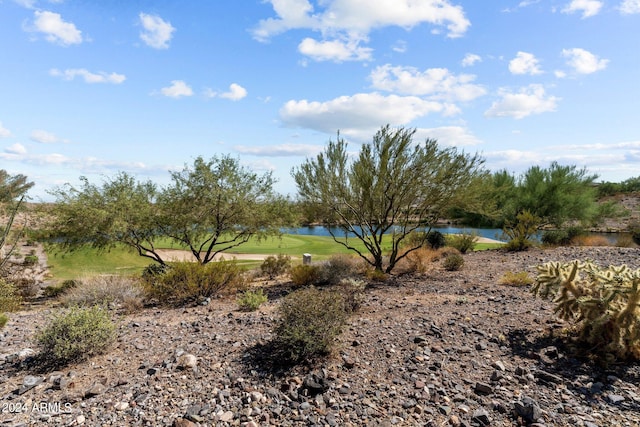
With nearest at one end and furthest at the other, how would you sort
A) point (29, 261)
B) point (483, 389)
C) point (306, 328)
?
1. point (483, 389)
2. point (306, 328)
3. point (29, 261)

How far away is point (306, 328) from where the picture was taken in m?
4.79

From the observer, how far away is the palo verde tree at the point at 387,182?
11812mm

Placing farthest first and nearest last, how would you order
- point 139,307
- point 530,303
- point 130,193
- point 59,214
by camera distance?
point 130,193 < point 59,214 < point 139,307 < point 530,303

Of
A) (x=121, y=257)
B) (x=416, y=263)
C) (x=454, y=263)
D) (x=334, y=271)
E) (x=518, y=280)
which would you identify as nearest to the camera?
(x=518, y=280)

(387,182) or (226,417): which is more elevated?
(387,182)

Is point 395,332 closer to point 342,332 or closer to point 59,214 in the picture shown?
point 342,332

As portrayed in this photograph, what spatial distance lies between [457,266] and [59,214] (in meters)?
15.2

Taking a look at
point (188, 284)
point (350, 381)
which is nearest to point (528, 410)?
point (350, 381)

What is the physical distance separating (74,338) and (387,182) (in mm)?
9432

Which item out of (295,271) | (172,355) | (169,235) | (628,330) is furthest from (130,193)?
(628,330)

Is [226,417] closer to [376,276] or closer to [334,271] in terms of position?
[334,271]

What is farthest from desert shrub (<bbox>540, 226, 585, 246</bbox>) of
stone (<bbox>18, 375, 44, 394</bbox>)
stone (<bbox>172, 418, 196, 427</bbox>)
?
stone (<bbox>18, 375, 44, 394</bbox>)

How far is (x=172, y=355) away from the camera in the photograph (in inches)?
202

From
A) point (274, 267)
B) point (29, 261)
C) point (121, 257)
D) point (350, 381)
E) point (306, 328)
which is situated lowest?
point (121, 257)
